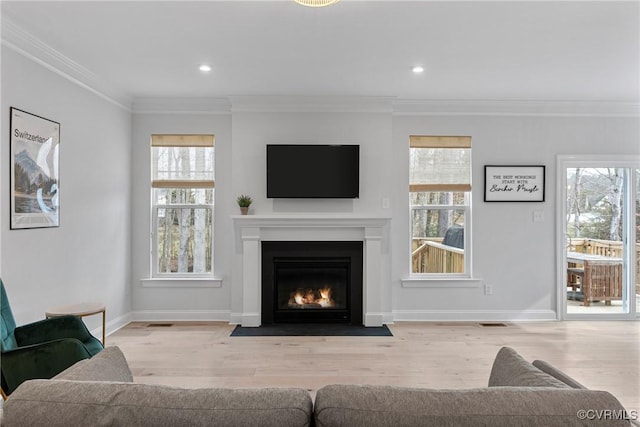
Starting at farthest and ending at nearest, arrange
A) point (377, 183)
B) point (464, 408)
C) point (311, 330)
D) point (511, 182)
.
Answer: point (511, 182) < point (377, 183) < point (311, 330) < point (464, 408)

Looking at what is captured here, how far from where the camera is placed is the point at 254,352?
3.86 meters

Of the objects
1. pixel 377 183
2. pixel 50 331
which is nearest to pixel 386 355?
pixel 377 183

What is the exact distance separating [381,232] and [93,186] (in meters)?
3.02

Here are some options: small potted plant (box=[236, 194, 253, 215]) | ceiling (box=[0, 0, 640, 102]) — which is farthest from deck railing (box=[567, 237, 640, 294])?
small potted plant (box=[236, 194, 253, 215])

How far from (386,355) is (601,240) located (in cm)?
326

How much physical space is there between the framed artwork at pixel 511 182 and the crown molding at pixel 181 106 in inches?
126

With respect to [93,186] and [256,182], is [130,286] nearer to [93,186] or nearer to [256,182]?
[93,186]

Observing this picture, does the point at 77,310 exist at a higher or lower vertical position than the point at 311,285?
higher

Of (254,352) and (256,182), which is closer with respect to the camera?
(254,352)

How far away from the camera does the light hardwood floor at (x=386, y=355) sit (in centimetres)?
321

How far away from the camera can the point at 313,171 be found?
15.7 feet

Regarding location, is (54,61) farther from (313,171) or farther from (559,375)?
(559,375)

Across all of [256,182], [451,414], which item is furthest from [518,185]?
[451,414]

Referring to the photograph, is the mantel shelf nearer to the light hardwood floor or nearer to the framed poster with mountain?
the light hardwood floor
